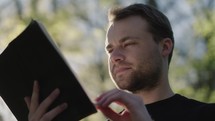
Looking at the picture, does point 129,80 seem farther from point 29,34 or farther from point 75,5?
point 75,5

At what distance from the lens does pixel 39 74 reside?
1.82 metres

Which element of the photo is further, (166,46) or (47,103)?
(166,46)

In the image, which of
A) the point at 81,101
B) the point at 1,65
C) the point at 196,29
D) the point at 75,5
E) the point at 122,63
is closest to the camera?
the point at 81,101

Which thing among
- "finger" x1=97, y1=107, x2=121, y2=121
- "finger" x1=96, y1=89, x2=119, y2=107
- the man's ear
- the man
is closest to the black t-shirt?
the man

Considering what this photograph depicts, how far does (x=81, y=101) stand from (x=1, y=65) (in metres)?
0.31

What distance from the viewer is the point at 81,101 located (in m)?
1.75

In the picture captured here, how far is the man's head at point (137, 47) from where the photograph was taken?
89.0 inches

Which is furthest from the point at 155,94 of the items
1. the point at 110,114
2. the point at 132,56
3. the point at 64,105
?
the point at 64,105

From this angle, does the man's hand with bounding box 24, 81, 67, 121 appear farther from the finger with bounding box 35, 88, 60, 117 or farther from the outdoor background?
the outdoor background

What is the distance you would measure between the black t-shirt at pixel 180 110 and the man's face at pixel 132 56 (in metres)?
0.10

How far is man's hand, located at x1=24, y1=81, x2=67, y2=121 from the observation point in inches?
69.7

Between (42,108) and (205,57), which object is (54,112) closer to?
(42,108)

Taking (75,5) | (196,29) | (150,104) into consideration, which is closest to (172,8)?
(196,29)

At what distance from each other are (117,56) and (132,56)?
66 mm
